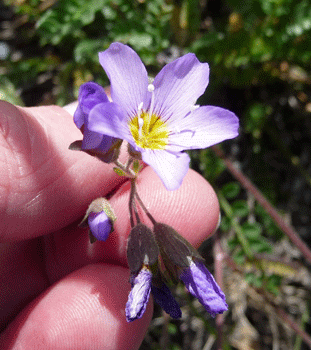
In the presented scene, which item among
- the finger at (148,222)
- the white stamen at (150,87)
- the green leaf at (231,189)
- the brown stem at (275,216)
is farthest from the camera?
the green leaf at (231,189)

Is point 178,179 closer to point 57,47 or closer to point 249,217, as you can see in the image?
point 249,217

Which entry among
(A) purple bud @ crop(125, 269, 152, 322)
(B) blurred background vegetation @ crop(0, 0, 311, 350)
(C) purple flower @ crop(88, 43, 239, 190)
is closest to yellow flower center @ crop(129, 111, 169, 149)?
(C) purple flower @ crop(88, 43, 239, 190)

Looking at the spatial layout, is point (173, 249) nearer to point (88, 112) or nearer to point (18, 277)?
point (88, 112)

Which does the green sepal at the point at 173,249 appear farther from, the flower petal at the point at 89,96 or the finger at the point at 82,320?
the flower petal at the point at 89,96

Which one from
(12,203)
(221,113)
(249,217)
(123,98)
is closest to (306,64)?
(249,217)

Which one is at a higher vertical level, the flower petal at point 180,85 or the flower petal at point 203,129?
the flower petal at point 180,85

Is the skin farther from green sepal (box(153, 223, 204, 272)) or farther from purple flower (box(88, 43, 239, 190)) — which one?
purple flower (box(88, 43, 239, 190))

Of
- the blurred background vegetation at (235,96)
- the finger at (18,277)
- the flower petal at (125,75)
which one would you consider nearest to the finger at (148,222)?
the finger at (18,277)
